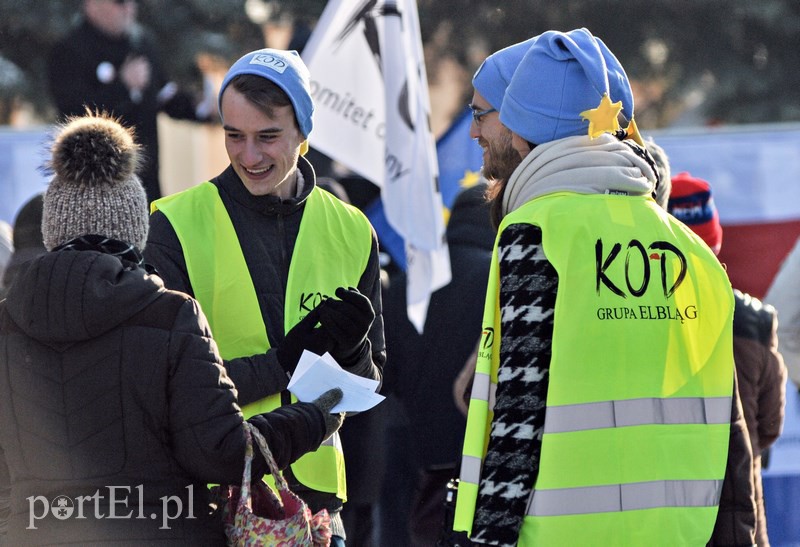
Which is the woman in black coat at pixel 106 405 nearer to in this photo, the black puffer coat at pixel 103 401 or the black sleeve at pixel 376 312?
the black puffer coat at pixel 103 401

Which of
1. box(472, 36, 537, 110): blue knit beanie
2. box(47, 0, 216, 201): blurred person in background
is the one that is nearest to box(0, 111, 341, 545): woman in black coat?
box(472, 36, 537, 110): blue knit beanie

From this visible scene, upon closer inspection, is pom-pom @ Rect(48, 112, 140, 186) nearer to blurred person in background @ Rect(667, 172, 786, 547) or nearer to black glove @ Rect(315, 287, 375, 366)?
black glove @ Rect(315, 287, 375, 366)

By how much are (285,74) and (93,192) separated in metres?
0.88

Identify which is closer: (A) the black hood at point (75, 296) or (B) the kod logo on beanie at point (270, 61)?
(A) the black hood at point (75, 296)

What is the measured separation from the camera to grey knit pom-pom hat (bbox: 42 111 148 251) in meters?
2.73

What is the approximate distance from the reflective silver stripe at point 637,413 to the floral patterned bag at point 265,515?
61cm

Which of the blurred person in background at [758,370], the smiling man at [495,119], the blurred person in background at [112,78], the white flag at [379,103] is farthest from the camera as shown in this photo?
the blurred person in background at [112,78]

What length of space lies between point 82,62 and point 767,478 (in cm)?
471

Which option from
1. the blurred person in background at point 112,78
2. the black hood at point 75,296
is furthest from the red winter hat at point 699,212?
the blurred person in background at point 112,78

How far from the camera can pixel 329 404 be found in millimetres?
2990

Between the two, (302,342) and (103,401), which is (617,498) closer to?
(302,342)

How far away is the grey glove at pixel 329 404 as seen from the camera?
2.97 metres

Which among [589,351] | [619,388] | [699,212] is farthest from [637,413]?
[699,212]

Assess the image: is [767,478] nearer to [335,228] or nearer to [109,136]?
[335,228]
